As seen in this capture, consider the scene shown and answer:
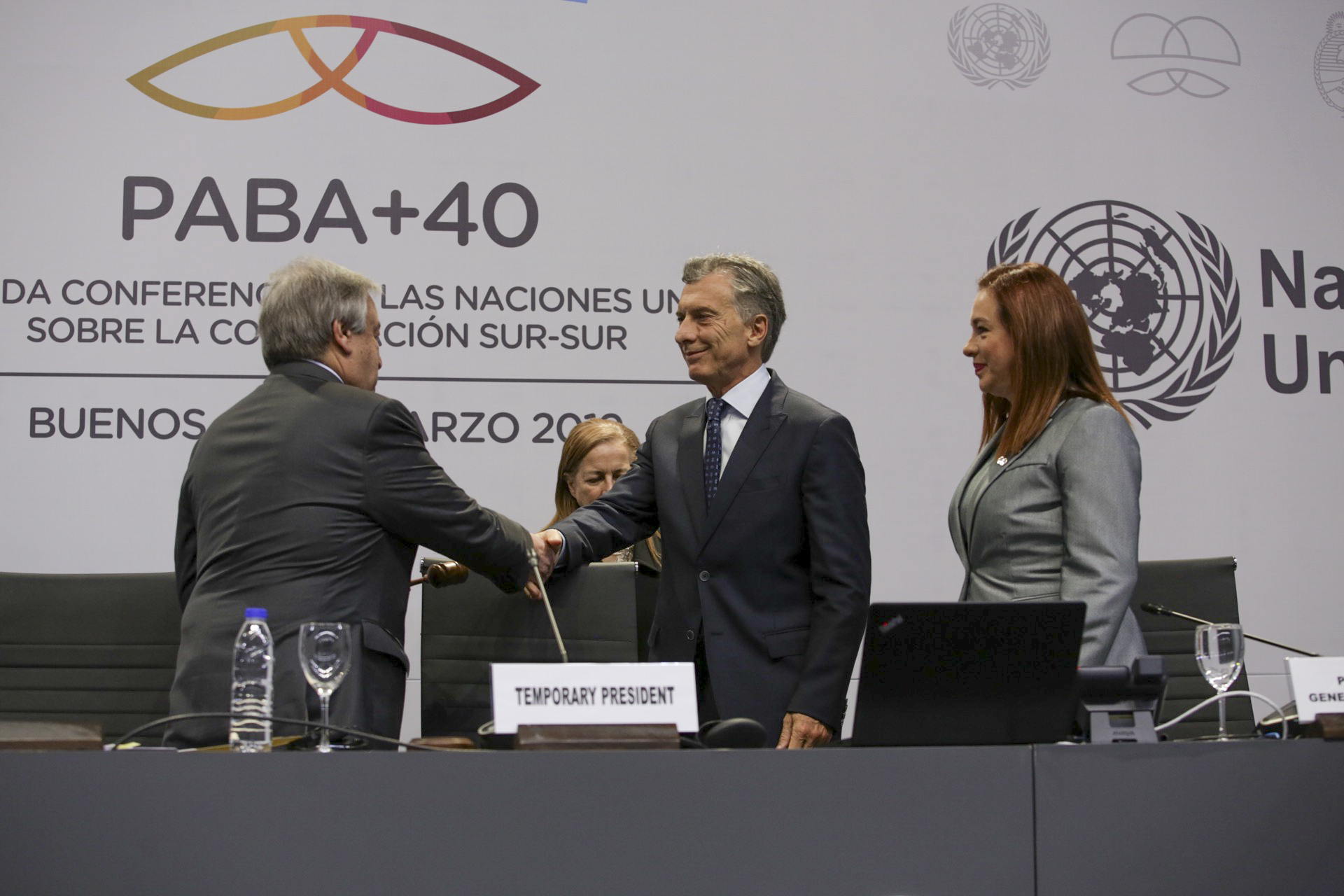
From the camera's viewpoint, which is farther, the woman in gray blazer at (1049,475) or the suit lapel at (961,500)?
the suit lapel at (961,500)

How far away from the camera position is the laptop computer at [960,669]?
144 centimetres

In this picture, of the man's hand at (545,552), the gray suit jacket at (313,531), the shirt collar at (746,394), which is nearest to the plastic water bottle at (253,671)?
the gray suit jacket at (313,531)

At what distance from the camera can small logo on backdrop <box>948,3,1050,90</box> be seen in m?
3.87

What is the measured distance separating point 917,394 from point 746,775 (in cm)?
258

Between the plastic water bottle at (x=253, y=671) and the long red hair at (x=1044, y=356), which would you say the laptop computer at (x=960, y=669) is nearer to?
the plastic water bottle at (x=253, y=671)

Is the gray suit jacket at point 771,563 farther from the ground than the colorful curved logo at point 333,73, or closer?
closer

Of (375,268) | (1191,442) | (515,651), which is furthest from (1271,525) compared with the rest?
(375,268)

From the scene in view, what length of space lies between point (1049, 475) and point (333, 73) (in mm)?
2506

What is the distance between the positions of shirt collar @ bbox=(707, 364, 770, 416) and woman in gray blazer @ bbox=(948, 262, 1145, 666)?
0.42 metres

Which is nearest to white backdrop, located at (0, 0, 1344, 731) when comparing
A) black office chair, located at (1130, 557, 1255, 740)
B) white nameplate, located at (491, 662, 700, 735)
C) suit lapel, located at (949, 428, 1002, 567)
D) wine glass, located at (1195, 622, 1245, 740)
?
black office chair, located at (1130, 557, 1255, 740)

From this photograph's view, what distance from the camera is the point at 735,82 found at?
3.80m

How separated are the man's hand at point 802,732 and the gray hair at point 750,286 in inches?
30.7

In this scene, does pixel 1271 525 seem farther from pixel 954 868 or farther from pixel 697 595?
pixel 954 868

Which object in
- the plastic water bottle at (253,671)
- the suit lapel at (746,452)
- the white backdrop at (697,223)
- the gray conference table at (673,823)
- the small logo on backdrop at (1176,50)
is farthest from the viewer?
the small logo on backdrop at (1176,50)
